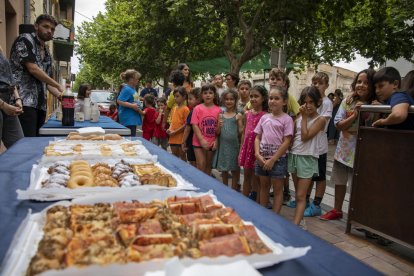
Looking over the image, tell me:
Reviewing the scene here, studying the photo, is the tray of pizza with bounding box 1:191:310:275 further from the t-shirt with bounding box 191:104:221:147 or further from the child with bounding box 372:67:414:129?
the t-shirt with bounding box 191:104:221:147

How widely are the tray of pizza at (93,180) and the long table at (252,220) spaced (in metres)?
0.06

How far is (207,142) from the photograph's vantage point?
4.94 meters

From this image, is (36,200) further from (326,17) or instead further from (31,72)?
(326,17)

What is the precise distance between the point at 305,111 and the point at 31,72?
3.08 m

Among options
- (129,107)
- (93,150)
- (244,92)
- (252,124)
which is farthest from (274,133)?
(129,107)

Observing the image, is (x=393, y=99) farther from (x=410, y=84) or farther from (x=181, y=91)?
(x=181, y=91)

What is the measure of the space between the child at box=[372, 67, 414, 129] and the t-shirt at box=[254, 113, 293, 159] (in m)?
0.86

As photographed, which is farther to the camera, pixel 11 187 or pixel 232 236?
pixel 11 187

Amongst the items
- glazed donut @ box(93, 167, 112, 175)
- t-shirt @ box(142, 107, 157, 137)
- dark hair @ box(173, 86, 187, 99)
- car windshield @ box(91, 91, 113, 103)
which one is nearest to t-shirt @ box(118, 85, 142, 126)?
dark hair @ box(173, 86, 187, 99)

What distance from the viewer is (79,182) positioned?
70.0 inches

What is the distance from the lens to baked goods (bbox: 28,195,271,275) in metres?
0.98

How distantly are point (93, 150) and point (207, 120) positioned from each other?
7.87 feet

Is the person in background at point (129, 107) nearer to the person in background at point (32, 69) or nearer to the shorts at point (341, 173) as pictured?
the person in background at point (32, 69)

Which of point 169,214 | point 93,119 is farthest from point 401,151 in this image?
point 93,119
